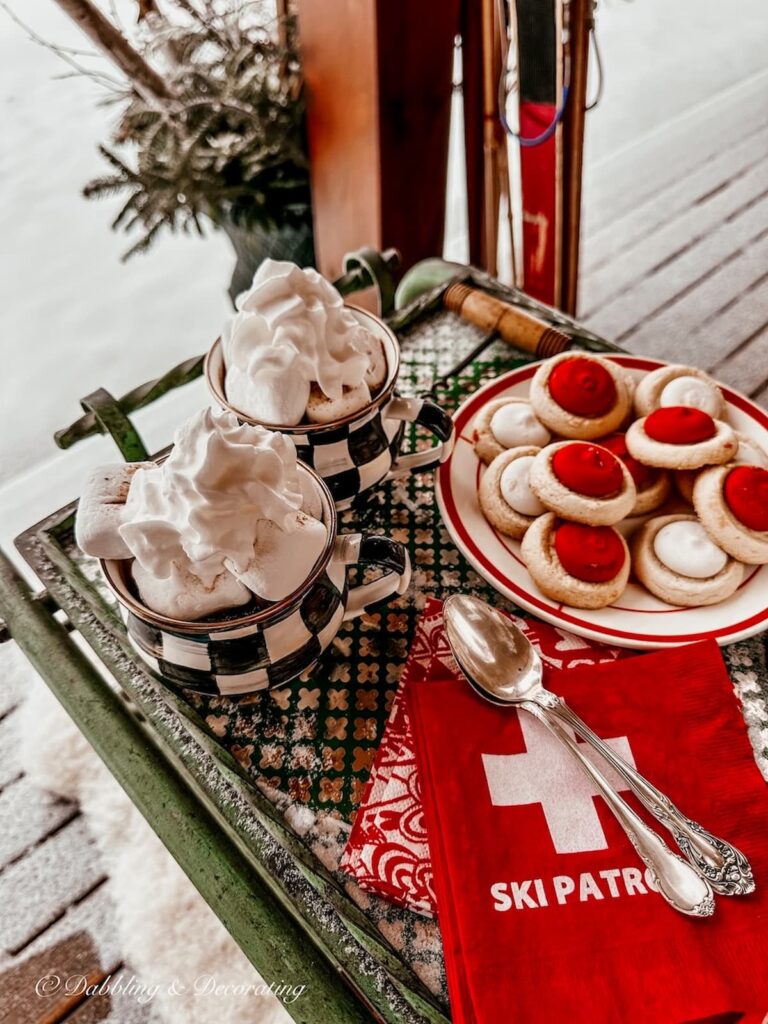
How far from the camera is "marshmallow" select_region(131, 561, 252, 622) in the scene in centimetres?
47

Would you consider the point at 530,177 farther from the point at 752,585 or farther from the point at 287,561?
the point at 287,561

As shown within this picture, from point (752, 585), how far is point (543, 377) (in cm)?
26

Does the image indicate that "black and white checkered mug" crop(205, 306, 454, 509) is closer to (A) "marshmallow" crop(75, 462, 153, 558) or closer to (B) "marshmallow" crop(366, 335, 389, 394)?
(B) "marshmallow" crop(366, 335, 389, 394)

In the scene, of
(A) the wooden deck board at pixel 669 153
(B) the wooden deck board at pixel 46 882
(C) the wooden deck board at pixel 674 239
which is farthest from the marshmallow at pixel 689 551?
(A) the wooden deck board at pixel 669 153

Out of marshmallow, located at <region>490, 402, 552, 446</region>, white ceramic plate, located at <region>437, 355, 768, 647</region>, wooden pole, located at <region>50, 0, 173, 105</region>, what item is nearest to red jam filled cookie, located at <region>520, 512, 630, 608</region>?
white ceramic plate, located at <region>437, 355, 768, 647</region>

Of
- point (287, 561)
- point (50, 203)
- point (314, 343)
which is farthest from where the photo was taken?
point (50, 203)

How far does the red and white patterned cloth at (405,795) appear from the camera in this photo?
51cm

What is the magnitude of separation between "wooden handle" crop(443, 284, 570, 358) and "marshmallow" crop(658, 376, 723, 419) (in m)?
0.15

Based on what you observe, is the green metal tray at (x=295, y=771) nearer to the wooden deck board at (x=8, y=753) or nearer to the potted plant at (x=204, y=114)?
the wooden deck board at (x=8, y=753)

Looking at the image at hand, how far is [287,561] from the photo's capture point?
1.56ft

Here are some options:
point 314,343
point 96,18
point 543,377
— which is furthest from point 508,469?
point 96,18

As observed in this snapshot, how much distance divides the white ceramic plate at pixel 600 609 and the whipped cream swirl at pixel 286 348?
0.16m

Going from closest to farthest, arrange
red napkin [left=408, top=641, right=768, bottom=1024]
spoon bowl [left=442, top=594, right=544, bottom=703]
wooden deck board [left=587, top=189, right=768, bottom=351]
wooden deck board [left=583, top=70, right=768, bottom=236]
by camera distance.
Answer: red napkin [left=408, top=641, right=768, bottom=1024]
spoon bowl [left=442, top=594, right=544, bottom=703]
wooden deck board [left=587, top=189, right=768, bottom=351]
wooden deck board [left=583, top=70, right=768, bottom=236]

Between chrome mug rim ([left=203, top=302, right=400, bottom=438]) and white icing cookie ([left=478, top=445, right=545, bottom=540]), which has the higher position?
chrome mug rim ([left=203, top=302, right=400, bottom=438])
